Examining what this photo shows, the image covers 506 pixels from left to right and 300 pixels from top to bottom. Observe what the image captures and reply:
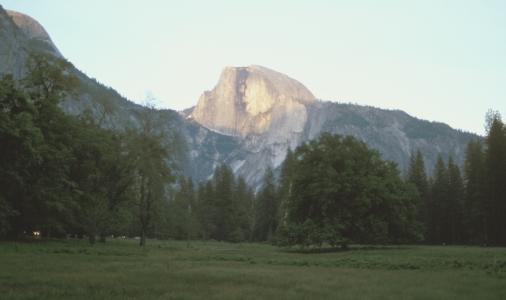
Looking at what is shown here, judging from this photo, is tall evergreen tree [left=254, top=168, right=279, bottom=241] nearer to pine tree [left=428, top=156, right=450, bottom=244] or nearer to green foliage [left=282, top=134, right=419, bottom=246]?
pine tree [left=428, top=156, right=450, bottom=244]

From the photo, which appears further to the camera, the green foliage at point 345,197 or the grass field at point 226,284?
the green foliage at point 345,197

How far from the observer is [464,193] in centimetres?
7231

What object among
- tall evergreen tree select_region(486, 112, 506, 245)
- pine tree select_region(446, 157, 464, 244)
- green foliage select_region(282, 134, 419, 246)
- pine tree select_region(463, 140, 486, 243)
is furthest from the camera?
pine tree select_region(446, 157, 464, 244)

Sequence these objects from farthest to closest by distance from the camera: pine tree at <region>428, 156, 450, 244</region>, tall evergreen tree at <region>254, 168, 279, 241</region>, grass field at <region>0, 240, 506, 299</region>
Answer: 1. tall evergreen tree at <region>254, 168, 279, 241</region>
2. pine tree at <region>428, 156, 450, 244</region>
3. grass field at <region>0, 240, 506, 299</region>

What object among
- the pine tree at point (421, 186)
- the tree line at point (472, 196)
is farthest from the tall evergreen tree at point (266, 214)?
the tree line at point (472, 196)

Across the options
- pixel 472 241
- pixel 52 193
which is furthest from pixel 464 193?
pixel 52 193

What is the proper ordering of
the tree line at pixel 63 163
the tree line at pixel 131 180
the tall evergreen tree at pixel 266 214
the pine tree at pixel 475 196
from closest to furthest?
the tree line at pixel 63 163
the tree line at pixel 131 180
the pine tree at pixel 475 196
the tall evergreen tree at pixel 266 214

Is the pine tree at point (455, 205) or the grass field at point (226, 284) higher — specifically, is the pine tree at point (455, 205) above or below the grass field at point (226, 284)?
above

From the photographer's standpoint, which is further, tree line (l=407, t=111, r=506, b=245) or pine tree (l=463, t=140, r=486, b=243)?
pine tree (l=463, t=140, r=486, b=243)

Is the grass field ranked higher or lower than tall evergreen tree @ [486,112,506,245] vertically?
lower

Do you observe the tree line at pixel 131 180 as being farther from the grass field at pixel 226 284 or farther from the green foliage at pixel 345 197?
the grass field at pixel 226 284

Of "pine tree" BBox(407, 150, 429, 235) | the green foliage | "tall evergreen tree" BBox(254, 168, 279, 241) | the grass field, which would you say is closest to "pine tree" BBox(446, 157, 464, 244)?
"pine tree" BBox(407, 150, 429, 235)

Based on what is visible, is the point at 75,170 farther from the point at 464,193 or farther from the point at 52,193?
the point at 464,193

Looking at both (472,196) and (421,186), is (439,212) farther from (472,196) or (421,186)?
(472,196)
